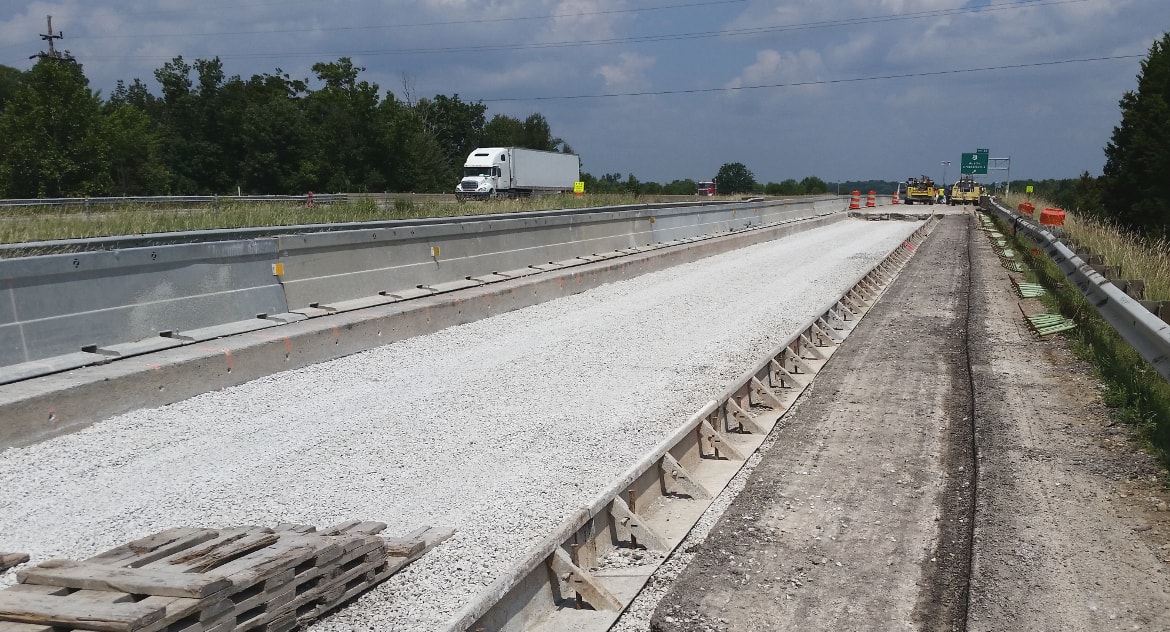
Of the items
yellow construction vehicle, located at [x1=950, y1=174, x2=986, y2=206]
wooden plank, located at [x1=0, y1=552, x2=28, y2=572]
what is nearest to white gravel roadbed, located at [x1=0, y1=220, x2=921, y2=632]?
wooden plank, located at [x1=0, y1=552, x2=28, y2=572]

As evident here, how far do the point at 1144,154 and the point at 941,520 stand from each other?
174 ft

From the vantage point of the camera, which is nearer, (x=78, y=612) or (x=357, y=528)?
(x=78, y=612)

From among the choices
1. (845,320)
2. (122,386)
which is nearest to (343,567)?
(122,386)

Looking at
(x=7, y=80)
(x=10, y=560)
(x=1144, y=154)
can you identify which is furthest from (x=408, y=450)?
(x=7, y=80)

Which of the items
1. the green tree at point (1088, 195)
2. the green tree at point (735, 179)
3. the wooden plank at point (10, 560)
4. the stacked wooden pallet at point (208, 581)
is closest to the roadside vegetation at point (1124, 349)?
the stacked wooden pallet at point (208, 581)

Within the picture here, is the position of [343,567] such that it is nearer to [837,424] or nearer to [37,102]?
[837,424]

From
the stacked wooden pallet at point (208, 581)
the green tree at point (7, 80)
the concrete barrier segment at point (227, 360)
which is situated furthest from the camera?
the green tree at point (7, 80)

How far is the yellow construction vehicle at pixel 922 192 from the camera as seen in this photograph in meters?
79.3

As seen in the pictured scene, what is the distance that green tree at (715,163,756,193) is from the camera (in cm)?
12544

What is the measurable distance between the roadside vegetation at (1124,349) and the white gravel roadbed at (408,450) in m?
3.53

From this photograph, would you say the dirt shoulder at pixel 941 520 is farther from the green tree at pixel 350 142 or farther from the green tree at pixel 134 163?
the green tree at pixel 350 142

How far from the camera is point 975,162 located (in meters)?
90.5

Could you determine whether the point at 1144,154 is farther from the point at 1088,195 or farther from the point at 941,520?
the point at 941,520

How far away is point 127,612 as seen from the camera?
3.62 m
